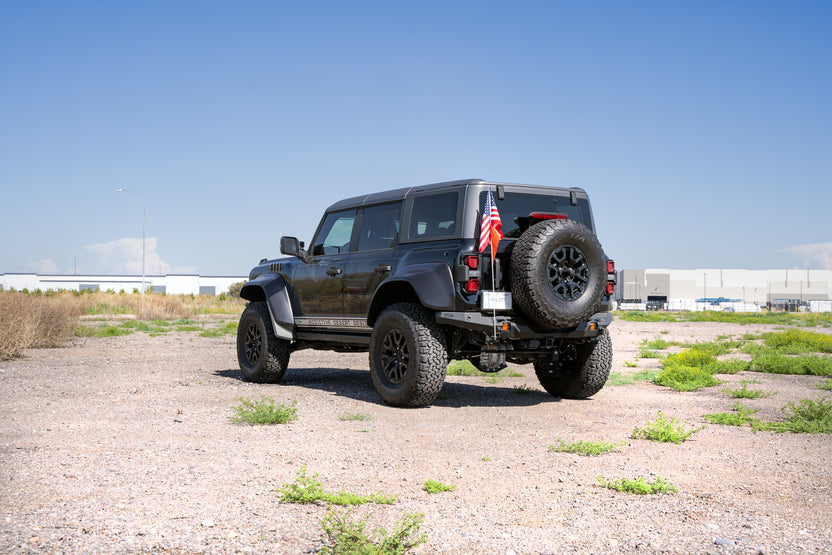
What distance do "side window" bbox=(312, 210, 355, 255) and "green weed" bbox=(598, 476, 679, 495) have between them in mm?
5814

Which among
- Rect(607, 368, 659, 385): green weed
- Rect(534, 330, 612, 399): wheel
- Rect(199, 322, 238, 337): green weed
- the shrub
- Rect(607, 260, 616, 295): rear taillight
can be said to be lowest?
Rect(199, 322, 238, 337): green weed

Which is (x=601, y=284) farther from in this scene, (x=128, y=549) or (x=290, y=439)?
(x=128, y=549)

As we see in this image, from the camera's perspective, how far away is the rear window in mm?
8445

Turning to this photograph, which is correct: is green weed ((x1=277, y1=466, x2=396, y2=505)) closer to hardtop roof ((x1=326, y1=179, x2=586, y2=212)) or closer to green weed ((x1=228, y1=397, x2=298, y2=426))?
green weed ((x1=228, y1=397, x2=298, y2=426))

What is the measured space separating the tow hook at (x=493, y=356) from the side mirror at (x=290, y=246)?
360 cm

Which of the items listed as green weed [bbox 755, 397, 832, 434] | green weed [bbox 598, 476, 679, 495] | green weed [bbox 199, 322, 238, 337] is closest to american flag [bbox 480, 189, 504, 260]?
green weed [bbox 755, 397, 832, 434]

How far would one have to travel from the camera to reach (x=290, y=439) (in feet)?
22.1

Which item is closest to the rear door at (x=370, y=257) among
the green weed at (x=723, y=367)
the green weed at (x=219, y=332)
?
the green weed at (x=723, y=367)

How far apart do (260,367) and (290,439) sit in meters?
4.45

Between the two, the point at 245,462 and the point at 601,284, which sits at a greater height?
the point at 601,284

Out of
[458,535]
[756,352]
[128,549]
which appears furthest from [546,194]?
[756,352]

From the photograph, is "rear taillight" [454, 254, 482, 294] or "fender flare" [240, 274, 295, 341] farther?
"fender flare" [240, 274, 295, 341]

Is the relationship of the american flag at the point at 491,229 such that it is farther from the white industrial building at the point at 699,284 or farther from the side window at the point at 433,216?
the white industrial building at the point at 699,284

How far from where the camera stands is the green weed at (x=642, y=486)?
4895 millimetres
